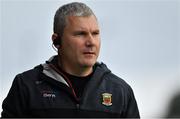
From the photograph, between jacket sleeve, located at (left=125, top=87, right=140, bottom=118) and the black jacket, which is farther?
jacket sleeve, located at (left=125, top=87, right=140, bottom=118)

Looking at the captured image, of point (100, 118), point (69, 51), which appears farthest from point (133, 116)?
point (69, 51)

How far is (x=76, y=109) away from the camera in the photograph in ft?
26.2

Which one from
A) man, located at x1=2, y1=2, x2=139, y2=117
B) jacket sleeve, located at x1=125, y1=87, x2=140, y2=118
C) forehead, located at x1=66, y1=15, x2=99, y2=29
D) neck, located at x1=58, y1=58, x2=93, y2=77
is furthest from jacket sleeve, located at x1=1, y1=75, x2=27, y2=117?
jacket sleeve, located at x1=125, y1=87, x2=140, y2=118

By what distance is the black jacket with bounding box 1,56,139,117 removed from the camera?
7984 mm

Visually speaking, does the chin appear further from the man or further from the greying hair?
the greying hair

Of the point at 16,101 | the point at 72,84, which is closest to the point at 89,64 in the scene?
the point at 72,84

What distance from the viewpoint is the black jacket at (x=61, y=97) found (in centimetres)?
798

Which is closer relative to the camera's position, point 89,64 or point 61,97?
point 89,64

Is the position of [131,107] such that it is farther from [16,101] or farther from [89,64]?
[16,101]

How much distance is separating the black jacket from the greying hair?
1.39 feet

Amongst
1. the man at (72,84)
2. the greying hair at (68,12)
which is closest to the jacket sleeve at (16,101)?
the man at (72,84)

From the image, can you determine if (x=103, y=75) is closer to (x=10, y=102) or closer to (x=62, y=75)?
(x=62, y=75)

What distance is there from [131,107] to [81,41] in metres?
0.88

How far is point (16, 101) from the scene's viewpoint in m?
8.03
